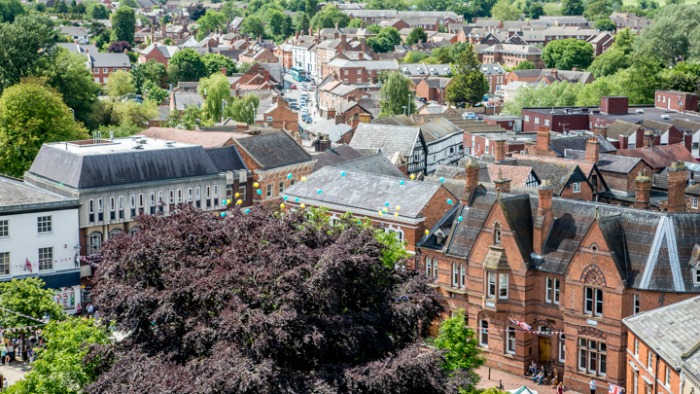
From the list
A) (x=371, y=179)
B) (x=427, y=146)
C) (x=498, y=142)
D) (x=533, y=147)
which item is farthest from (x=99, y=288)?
(x=427, y=146)

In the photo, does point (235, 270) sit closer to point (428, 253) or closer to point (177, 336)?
point (177, 336)

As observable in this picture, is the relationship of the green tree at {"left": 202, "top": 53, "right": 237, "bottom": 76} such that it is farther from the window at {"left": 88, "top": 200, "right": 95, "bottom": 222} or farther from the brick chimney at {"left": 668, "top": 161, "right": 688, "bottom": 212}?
the brick chimney at {"left": 668, "top": 161, "right": 688, "bottom": 212}

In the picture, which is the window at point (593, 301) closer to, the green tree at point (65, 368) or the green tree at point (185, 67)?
the green tree at point (65, 368)

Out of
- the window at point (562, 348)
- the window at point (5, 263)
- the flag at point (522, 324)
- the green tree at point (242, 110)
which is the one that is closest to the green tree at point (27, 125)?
the window at point (5, 263)

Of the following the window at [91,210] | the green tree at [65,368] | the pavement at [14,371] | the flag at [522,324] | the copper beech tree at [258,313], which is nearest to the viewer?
the copper beech tree at [258,313]

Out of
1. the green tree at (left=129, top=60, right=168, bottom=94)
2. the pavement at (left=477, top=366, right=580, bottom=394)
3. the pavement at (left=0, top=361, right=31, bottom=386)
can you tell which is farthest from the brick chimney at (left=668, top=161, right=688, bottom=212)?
the green tree at (left=129, top=60, right=168, bottom=94)

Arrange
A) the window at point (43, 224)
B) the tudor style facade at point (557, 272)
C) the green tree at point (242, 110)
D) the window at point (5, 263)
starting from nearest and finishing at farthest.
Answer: the tudor style facade at point (557, 272) → the window at point (5, 263) → the window at point (43, 224) → the green tree at point (242, 110)

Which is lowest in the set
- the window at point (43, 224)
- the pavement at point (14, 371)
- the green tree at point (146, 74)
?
the pavement at point (14, 371)
